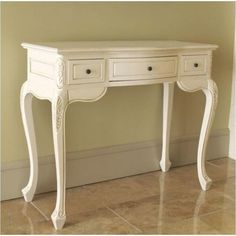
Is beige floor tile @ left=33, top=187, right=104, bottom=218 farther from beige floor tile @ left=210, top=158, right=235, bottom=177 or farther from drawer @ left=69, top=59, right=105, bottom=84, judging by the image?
beige floor tile @ left=210, top=158, right=235, bottom=177

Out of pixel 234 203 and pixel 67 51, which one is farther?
pixel 234 203

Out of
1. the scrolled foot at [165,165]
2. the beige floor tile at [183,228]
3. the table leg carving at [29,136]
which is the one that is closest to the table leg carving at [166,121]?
the scrolled foot at [165,165]

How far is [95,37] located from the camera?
2707mm

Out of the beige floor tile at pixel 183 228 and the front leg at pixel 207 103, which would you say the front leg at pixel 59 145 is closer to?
the beige floor tile at pixel 183 228

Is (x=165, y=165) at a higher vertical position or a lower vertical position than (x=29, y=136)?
lower

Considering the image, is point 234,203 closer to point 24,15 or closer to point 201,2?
point 201,2

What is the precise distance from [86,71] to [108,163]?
898 millimetres

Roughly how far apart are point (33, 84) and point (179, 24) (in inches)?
48.0

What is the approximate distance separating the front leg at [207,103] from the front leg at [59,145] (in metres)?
0.77

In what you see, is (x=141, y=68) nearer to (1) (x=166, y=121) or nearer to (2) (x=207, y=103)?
(2) (x=207, y=103)

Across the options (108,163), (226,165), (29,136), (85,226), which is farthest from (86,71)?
(226,165)

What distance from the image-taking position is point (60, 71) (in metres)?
2.11

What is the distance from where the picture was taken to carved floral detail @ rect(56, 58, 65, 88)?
82.7 inches

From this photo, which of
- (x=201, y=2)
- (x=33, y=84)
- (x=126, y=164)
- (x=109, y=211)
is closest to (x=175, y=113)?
(x=126, y=164)
